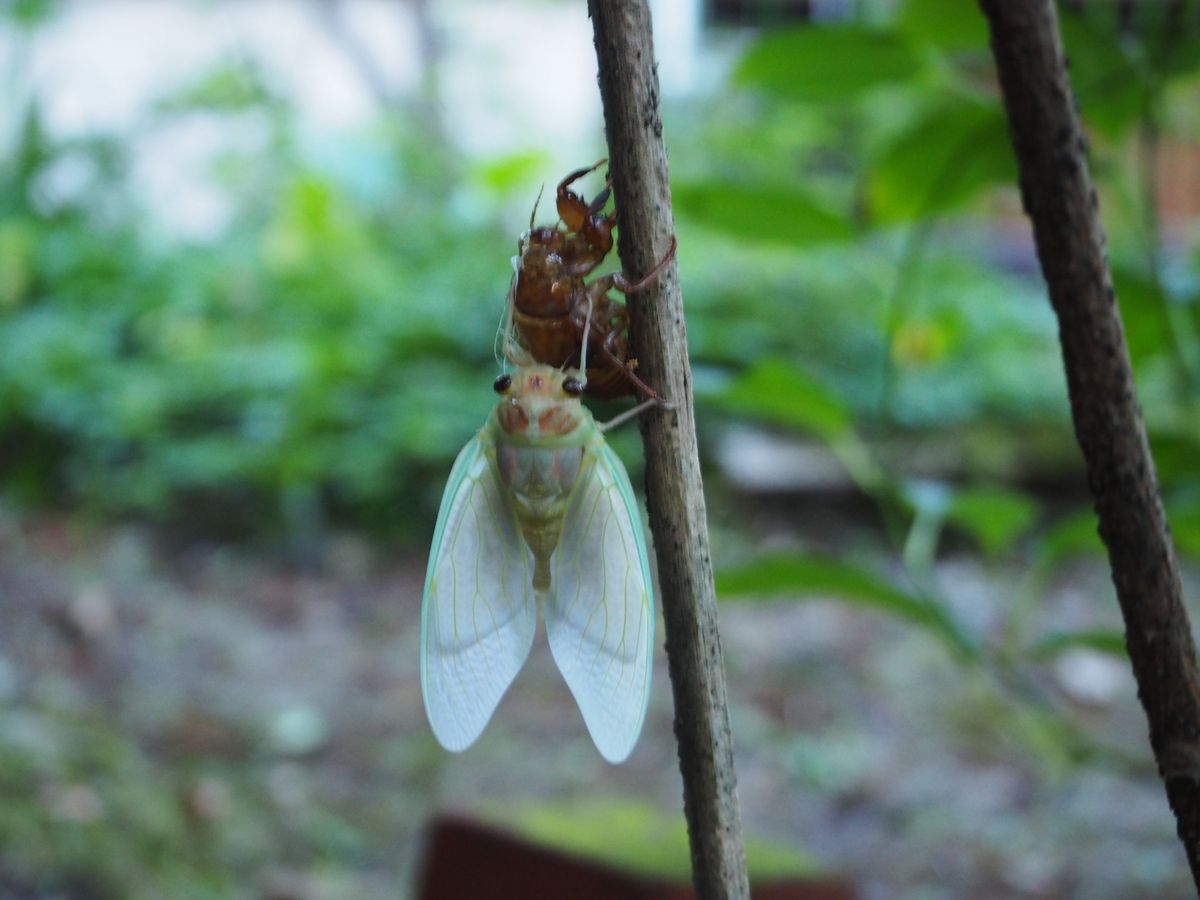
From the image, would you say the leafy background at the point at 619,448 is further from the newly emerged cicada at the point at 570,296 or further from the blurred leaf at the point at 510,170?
the newly emerged cicada at the point at 570,296

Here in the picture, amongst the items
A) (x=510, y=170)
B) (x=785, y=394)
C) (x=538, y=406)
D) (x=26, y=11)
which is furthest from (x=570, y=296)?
(x=26, y=11)

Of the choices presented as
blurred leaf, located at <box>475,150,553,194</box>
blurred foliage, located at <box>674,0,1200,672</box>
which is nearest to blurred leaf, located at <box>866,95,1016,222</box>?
blurred foliage, located at <box>674,0,1200,672</box>

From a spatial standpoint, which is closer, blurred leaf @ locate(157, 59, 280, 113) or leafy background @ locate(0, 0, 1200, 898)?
leafy background @ locate(0, 0, 1200, 898)

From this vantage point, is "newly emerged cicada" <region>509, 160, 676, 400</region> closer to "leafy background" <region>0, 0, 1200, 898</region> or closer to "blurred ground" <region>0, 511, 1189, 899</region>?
"leafy background" <region>0, 0, 1200, 898</region>

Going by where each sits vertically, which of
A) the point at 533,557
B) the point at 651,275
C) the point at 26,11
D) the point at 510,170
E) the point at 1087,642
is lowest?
the point at 1087,642

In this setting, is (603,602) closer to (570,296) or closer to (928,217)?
(570,296)

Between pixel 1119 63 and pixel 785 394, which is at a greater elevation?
pixel 1119 63
